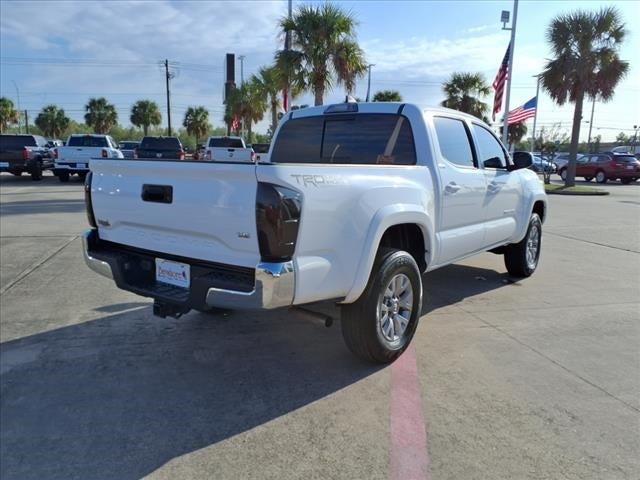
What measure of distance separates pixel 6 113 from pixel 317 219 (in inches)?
2816

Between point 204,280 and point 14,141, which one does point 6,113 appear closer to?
point 14,141

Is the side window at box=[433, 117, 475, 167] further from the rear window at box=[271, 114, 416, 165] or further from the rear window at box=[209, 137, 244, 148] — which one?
the rear window at box=[209, 137, 244, 148]

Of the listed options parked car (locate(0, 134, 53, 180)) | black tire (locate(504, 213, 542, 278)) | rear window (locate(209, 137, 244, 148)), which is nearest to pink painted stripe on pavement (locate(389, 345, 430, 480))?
black tire (locate(504, 213, 542, 278))

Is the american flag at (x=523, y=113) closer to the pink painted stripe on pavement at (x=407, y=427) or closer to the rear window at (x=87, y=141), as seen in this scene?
the rear window at (x=87, y=141)

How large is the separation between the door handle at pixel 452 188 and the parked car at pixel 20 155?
70.7 feet

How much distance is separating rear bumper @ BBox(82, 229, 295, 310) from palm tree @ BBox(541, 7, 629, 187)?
77.6ft

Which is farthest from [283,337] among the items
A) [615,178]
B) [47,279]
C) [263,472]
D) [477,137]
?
[615,178]

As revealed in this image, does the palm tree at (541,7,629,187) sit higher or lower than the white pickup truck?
higher

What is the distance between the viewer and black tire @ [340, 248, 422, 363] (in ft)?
12.0

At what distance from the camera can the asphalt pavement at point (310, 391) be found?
2803 millimetres

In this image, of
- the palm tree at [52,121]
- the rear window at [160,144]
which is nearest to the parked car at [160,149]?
the rear window at [160,144]

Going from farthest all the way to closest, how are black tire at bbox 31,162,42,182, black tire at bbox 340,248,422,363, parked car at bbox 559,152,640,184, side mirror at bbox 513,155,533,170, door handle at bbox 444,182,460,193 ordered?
parked car at bbox 559,152,640,184, black tire at bbox 31,162,42,182, side mirror at bbox 513,155,533,170, door handle at bbox 444,182,460,193, black tire at bbox 340,248,422,363

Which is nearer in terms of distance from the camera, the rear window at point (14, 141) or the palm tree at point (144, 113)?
the rear window at point (14, 141)

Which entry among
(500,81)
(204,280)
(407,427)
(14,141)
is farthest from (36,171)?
(407,427)
